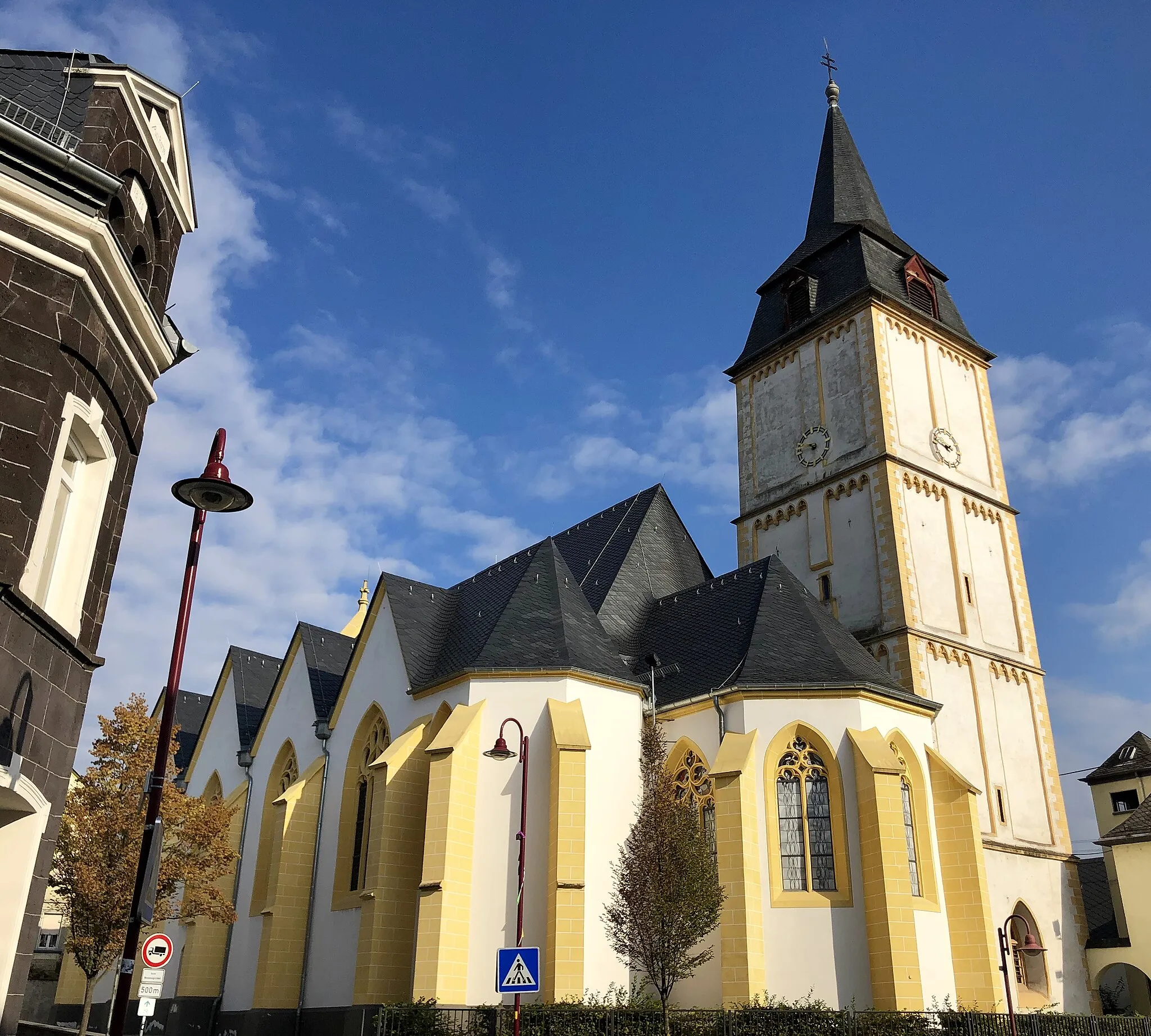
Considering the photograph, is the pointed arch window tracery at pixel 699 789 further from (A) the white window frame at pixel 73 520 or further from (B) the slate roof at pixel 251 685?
(B) the slate roof at pixel 251 685

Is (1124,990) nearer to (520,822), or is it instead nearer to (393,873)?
(520,822)

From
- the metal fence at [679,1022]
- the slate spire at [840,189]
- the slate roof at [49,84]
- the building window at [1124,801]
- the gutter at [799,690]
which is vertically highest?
the slate spire at [840,189]

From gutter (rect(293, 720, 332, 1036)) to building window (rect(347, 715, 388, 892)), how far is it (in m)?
1.34

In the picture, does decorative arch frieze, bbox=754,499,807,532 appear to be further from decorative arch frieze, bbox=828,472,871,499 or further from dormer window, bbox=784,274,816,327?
dormer window, bbox=784,274,816,327

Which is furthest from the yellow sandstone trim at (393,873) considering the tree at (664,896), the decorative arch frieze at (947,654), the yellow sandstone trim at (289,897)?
the decorative arch frieze at (947,654)

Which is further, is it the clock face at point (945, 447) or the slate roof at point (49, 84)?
the clock face at point (945, 447)

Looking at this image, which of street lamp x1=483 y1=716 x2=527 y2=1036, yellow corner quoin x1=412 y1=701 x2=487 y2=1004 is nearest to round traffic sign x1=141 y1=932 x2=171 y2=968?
street lamp x1=483 y1=716 x2=527 y2=1036

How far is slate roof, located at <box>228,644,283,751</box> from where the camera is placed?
109 feet

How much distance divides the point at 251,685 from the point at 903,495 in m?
21.8

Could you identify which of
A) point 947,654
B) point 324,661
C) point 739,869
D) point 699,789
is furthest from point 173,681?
point 947,654

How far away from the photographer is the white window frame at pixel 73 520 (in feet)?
39.7

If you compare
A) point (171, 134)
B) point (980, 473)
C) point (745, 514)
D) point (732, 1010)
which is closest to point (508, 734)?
point (732, 1010)

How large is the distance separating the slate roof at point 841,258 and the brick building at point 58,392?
24441mm

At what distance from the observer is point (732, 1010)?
62.4 ft
